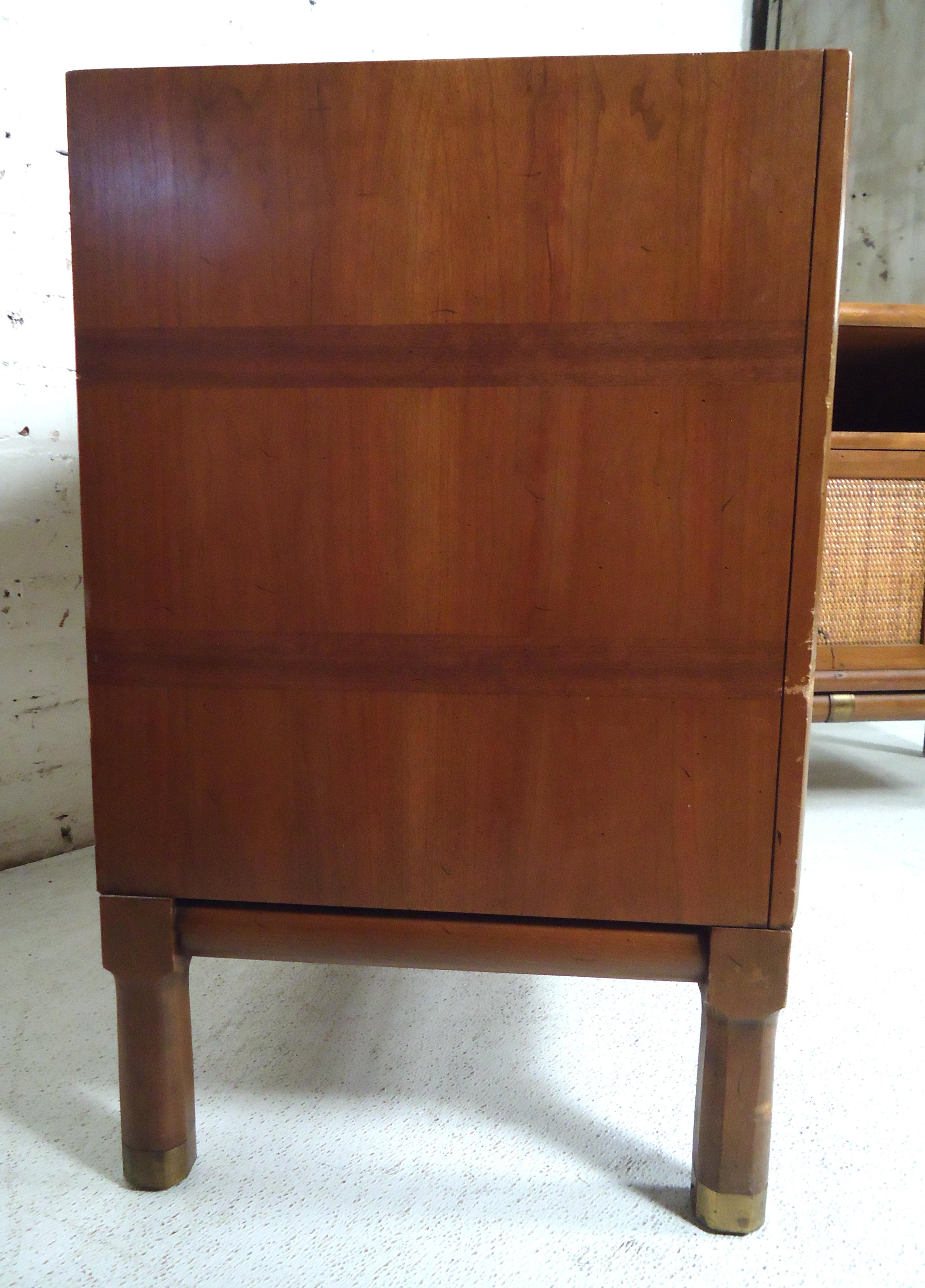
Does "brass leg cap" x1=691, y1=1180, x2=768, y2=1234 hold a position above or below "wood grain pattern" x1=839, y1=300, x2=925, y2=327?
below

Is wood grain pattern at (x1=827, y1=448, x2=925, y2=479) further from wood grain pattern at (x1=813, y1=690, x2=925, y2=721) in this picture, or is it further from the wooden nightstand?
the wooden nightstand

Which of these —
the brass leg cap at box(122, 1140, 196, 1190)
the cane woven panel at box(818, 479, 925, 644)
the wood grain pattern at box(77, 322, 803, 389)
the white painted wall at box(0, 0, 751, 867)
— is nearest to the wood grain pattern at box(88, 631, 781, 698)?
the wood grain pattern at box(77, 322, 803, 389)

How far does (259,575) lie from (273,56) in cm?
121

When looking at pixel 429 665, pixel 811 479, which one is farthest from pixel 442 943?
pixel 811 479

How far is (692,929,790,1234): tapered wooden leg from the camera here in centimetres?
65

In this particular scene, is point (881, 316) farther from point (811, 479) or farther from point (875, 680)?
point (811, 479)

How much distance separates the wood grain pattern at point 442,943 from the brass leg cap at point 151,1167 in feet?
0.53

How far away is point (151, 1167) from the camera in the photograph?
0.71 m

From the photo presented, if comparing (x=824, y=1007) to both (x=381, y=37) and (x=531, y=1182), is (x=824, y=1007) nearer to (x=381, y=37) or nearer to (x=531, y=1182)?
(x=531, y=1182)

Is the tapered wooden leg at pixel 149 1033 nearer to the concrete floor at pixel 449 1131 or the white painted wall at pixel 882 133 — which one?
the concrete floor at pixel 449 1131

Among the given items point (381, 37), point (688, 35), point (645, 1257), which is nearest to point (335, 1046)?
point (645, 1257)

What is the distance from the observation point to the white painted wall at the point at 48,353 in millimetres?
1234

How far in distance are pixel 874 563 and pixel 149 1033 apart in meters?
1.25

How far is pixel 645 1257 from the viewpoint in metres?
0.65
